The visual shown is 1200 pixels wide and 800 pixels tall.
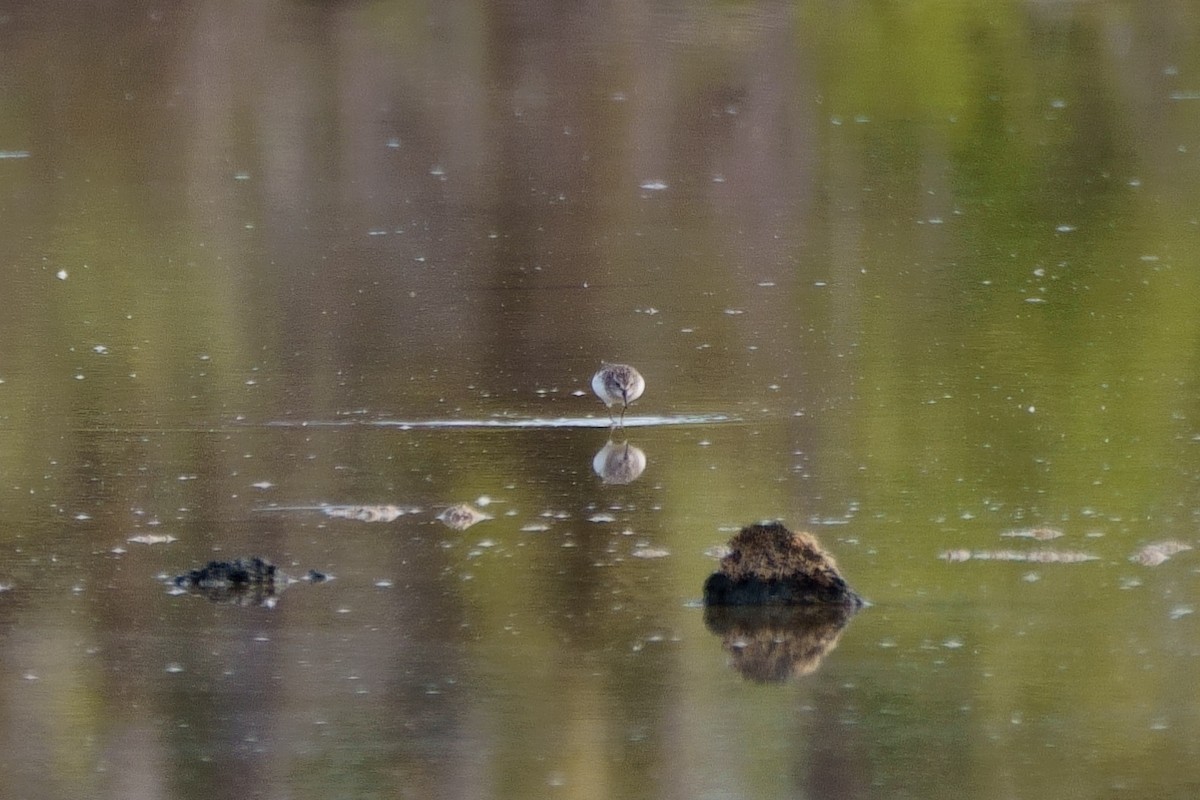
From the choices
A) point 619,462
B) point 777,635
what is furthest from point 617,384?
point 777,635

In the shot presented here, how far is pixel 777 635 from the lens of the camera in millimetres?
4789

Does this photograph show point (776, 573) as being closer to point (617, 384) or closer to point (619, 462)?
point (619, 462)

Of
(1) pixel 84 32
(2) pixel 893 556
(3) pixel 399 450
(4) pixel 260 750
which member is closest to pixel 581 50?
(1) pixel 84 32

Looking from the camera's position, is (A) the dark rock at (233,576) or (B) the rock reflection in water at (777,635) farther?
(A) the dark rock at (233,576)

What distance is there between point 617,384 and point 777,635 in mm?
1873

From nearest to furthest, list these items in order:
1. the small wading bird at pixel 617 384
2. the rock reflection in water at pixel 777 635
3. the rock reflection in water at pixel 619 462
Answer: the rock reflection in water at pixel 777 635 → the rock reflection in water at pixel 619 462 → the small wading bird at pixel 617 384

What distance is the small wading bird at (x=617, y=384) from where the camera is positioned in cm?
656

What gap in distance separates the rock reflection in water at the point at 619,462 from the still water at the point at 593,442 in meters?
0.03

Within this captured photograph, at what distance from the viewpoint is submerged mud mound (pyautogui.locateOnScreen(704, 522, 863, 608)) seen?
488 centimetres

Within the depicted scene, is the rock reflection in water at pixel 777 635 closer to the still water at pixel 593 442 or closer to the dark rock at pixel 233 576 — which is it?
the still water at pixel 593 442

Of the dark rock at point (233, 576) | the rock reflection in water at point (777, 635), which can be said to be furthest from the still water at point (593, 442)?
the dark rock at point (233, 576)

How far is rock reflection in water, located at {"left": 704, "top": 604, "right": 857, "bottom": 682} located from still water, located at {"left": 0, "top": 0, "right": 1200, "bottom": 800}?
0.06 ft

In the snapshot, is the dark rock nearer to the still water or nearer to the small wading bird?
the still water

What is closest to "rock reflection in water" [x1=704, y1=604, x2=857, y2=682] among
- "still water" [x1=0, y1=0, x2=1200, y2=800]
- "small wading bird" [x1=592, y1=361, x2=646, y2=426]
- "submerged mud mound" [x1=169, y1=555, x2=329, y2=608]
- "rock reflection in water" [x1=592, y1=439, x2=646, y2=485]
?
"still water" [x1=0, y1=0, x2=1200, y2=800]
